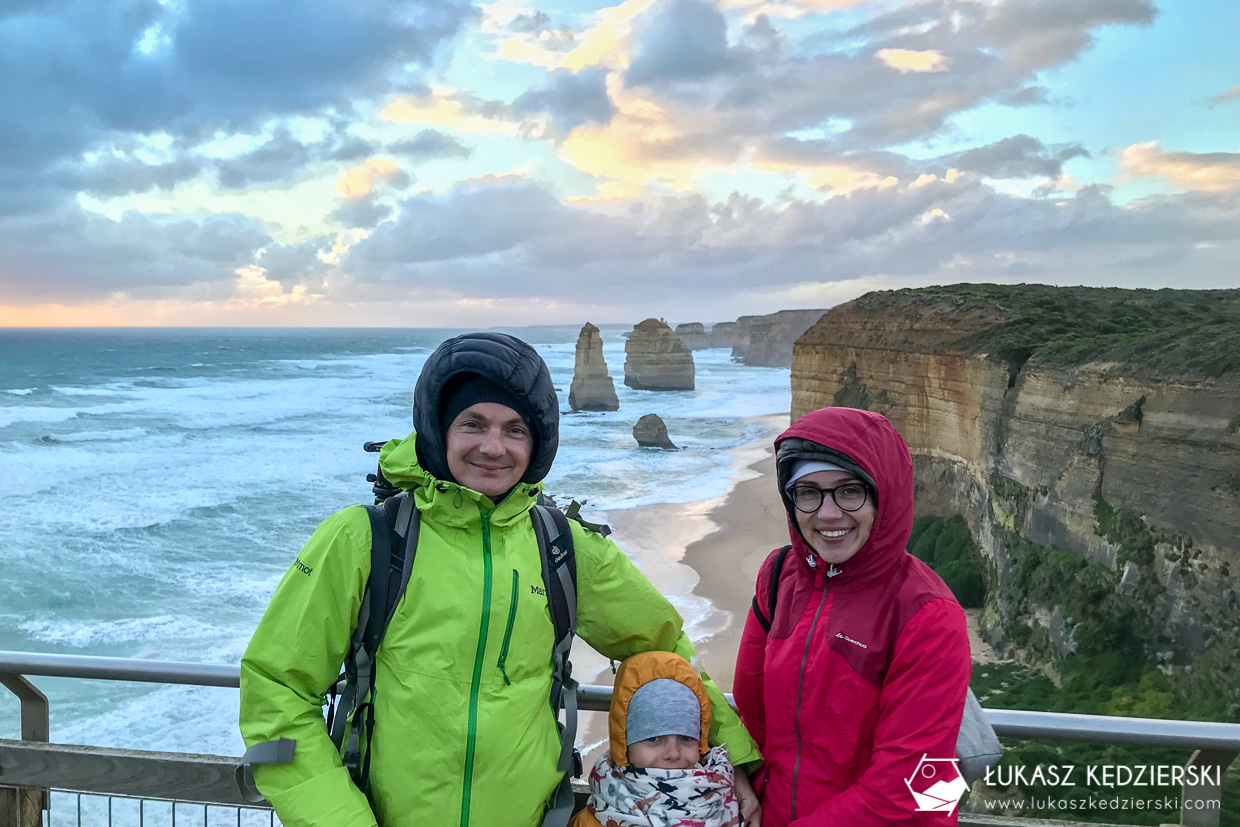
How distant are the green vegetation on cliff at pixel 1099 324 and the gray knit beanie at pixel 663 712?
12.7 m

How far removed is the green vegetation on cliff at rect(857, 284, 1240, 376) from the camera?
1230 centimetres

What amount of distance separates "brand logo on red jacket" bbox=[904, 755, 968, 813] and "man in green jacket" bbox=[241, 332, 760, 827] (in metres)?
0.44

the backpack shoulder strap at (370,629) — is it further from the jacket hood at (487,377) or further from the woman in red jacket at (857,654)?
the woman in red jacket at (857,654)

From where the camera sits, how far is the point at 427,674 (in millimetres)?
1821

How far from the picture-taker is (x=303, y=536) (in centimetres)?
2059

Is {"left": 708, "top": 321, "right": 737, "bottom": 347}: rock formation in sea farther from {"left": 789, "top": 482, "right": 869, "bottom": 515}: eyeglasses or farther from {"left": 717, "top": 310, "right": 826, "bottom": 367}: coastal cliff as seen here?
{"left": 789, "top": 482, "right": 869, "bottom": 515}: eyeglasses

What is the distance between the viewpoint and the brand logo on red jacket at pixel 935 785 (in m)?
1.79

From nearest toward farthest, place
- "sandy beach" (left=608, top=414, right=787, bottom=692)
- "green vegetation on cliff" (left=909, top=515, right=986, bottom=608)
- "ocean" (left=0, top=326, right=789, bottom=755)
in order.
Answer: "ocean" (left=0, top=326, right=789, bottom=755) → "sandy beach" (left=608, top=414, right=787, bottom=692) → "green vegetation on cliff" (left=909, top=515, right=986, bottom=608)

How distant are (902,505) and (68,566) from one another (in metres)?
21.5

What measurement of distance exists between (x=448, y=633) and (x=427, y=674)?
107 mm

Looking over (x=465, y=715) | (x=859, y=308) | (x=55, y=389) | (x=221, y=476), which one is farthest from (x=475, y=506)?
(x=55, y=389)

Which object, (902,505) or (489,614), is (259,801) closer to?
(489,614)

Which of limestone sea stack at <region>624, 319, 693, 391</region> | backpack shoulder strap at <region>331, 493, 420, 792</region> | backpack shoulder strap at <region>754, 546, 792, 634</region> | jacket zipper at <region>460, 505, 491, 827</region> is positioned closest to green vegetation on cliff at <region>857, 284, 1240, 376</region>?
backpack shoulder strap at <region>754, 546, 792, 634</region>

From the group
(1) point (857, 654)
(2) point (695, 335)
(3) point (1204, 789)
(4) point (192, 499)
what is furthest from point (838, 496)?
(2) point (695, 335)
